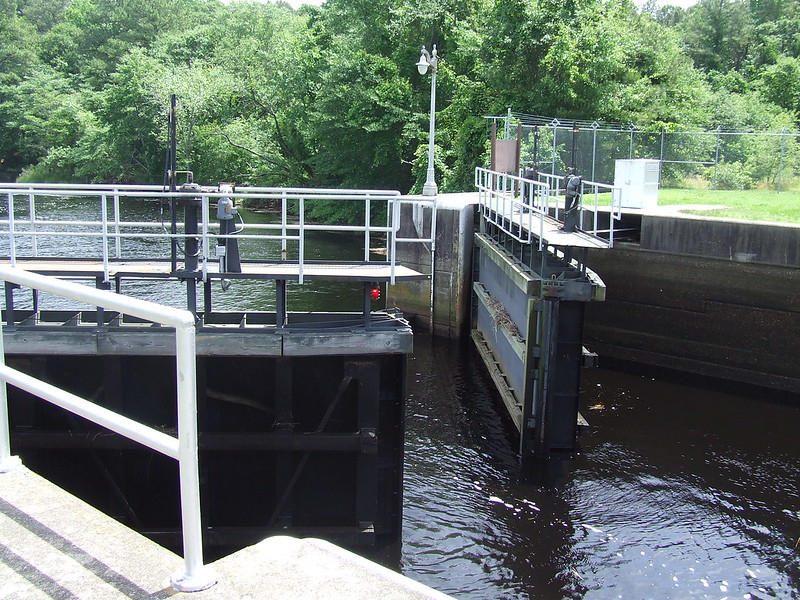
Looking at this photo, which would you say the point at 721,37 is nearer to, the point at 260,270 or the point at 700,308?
the point at 700,308

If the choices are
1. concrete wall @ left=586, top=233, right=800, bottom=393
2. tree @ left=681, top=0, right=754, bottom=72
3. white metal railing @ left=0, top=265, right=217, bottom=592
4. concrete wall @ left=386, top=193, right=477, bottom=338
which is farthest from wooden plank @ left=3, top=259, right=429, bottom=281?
tree @ left=681, top=0, right=754, bottom=72

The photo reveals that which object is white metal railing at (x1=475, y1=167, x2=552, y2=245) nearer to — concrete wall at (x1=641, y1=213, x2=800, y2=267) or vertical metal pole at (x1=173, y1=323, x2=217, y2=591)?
concrete wall at (x1=641, y1=213, x2=800, y2=267)

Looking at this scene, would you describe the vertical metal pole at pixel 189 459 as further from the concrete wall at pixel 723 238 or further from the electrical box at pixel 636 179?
the concrete wall at pixel 723 238

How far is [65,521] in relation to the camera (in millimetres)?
3031

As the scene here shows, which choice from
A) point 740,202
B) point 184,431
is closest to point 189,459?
point 184,431

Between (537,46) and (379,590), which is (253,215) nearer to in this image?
(537,46)

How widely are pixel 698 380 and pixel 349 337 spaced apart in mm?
10955

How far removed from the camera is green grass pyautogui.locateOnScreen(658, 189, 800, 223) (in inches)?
714

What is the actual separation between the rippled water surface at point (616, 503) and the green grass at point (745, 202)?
4.69 metres

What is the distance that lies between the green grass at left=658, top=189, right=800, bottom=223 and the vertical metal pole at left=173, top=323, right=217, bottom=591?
1683 cm

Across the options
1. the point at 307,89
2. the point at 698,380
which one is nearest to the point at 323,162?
the point at 307,89

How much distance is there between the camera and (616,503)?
11.2 meters

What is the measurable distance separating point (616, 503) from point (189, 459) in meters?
9.69

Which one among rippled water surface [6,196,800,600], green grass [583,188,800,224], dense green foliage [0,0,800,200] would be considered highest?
dense green foliage [0,0,800,200]
